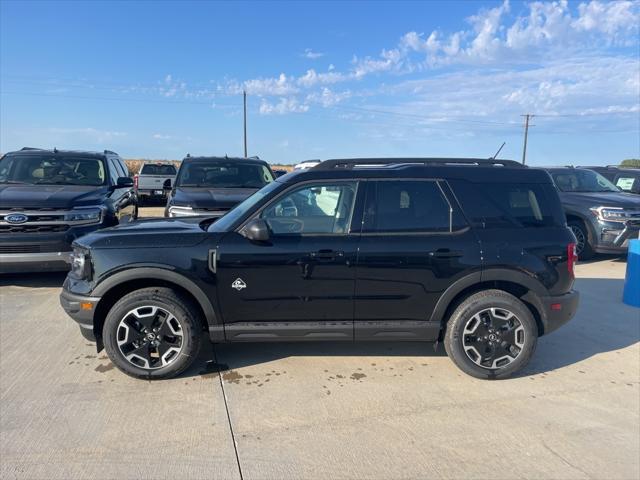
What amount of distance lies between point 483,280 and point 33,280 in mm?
6366

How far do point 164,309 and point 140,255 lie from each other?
466mm

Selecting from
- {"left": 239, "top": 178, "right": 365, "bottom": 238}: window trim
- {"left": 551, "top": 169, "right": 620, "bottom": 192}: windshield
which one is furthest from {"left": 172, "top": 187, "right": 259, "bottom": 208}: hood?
{"left": 551, "top": 169, "right": 620, "bottom": 192}: windshield

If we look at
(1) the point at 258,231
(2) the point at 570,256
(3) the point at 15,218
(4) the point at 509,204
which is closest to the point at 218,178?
(3) the point at 15,218

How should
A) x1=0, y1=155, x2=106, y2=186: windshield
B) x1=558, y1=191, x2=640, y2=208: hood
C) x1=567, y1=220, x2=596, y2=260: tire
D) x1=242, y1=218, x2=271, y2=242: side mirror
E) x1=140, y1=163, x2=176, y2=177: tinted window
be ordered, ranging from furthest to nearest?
x1=140, y1=163, x2=176, y2=177: tinted window
x1=567, y1=220, x2=596, y2=260: tire
x1=558, y1=191, x2=640, y2=208: hood
x1=0, y1=155, x2=106, y2=186: windshield
x1=242, y1=218, x2=271, y2=242: side mirror

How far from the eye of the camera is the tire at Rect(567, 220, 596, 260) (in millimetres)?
8844

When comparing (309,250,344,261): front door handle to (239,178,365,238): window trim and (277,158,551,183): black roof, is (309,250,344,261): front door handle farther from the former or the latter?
(277,158,551,183): black roof

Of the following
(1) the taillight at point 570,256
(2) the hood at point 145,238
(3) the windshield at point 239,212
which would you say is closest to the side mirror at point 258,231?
(3) the windshield at point 239,212

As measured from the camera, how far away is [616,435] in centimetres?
311

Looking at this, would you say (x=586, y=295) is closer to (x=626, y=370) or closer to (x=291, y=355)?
(x=626, y=370)

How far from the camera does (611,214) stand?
→ 8.38 m

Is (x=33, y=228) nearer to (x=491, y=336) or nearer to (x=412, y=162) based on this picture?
(x=412, y=162)

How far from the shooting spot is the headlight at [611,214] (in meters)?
8.30

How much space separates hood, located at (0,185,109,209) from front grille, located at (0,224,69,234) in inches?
10.3

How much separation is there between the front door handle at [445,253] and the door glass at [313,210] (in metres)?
0.74
